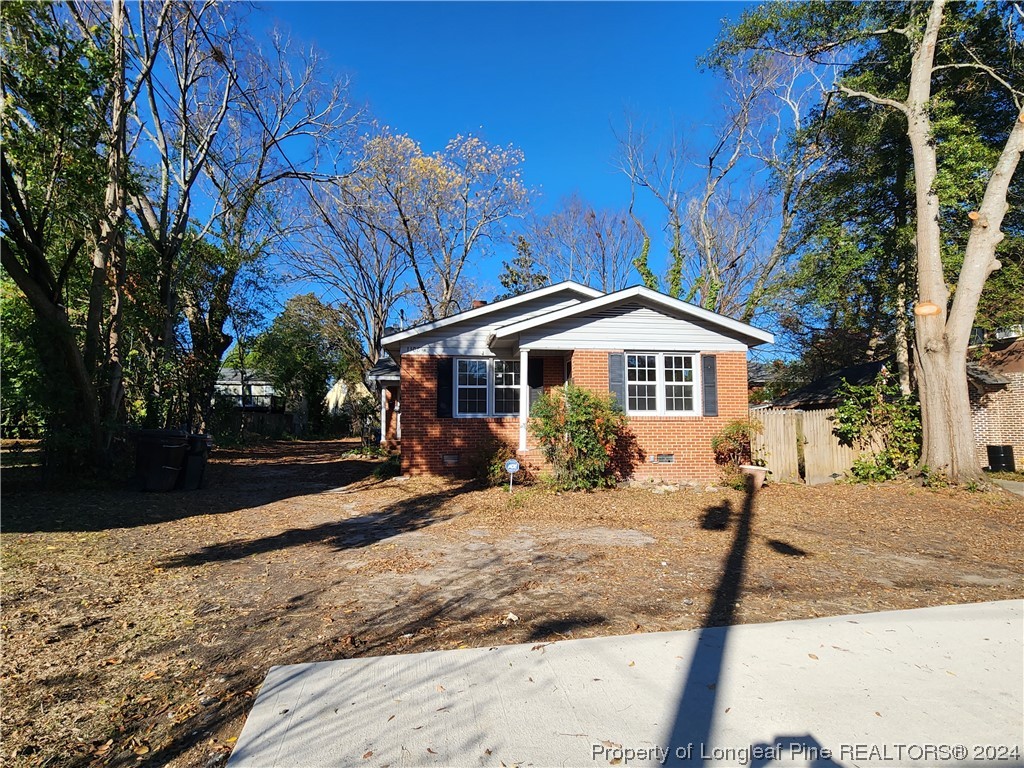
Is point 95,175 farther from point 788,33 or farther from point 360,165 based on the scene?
point 788,33

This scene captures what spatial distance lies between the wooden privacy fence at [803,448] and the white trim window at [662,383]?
1.51 m

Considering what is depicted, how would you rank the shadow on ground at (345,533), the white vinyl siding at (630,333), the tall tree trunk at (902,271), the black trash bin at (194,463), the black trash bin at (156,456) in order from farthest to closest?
the tall tree trunk at (902,271) < the white vinyl siding at (630,333) < the black trash bin at (194,463) < the black trash bin at (156,456) < the shadow on ground at (345,533)

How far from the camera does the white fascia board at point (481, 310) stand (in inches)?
495

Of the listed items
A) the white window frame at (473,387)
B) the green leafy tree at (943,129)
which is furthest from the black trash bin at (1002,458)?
the white window frame at (473,387)

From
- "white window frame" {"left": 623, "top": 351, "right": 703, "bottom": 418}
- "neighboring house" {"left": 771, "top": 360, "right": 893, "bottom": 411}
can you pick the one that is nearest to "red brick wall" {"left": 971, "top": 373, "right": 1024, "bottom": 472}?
"neighboring house" {"left": 771, "top": 360, "right": 893, "bottom": 411}

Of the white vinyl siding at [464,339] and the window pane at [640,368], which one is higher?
the white vinyl siding at [464,339]

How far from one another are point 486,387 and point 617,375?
3.09m

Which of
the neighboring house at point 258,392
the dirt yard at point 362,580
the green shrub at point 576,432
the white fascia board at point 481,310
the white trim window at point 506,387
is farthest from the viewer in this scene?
the neighboring house at point 258,392

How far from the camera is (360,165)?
64.3 ft

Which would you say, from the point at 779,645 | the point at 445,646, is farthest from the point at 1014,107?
the point at 445,646

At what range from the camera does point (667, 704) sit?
3.05 meters

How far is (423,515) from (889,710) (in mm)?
7065

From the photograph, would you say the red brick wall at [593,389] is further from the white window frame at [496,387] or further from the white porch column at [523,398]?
the white porch column at [523,398]

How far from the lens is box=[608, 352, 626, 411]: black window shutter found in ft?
40.7
